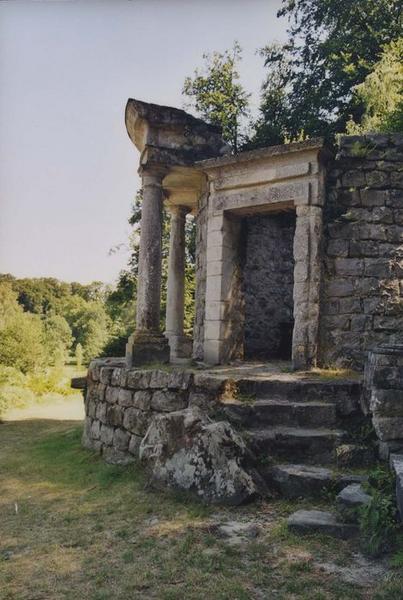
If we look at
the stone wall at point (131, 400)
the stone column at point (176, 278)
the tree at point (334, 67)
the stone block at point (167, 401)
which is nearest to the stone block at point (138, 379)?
the stone wall at point (131, 400)

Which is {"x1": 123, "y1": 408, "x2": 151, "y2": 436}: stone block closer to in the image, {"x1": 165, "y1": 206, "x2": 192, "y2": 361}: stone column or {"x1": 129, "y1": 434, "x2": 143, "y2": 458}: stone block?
{"x1": 129, "y1": 434, "x2": 143, "y2": 458}: stone block

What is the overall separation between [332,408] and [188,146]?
4816 mm

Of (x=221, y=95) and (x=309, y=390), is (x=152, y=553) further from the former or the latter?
(x=221, y=95)

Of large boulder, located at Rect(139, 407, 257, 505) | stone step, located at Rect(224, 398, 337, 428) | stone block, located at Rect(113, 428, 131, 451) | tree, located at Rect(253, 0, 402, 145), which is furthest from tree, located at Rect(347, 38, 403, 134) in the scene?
large boulder, located at Rect(139, 407, 257, 505)

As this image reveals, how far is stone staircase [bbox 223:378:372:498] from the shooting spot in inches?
163

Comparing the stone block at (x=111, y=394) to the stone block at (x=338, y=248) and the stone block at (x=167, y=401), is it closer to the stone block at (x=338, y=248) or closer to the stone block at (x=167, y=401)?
the stone block at (x=167, y=401)

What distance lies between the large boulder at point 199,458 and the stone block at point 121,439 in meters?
1.28

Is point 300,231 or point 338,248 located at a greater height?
point 300,231

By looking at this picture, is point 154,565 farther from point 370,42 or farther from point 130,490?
point 370,42

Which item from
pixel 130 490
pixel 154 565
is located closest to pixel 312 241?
pixel 130 490

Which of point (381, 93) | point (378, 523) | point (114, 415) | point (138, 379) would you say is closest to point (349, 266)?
point (138, 379)

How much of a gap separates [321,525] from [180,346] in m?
6.79

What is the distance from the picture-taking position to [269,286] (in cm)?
973

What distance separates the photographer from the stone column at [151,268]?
24.4 feet
